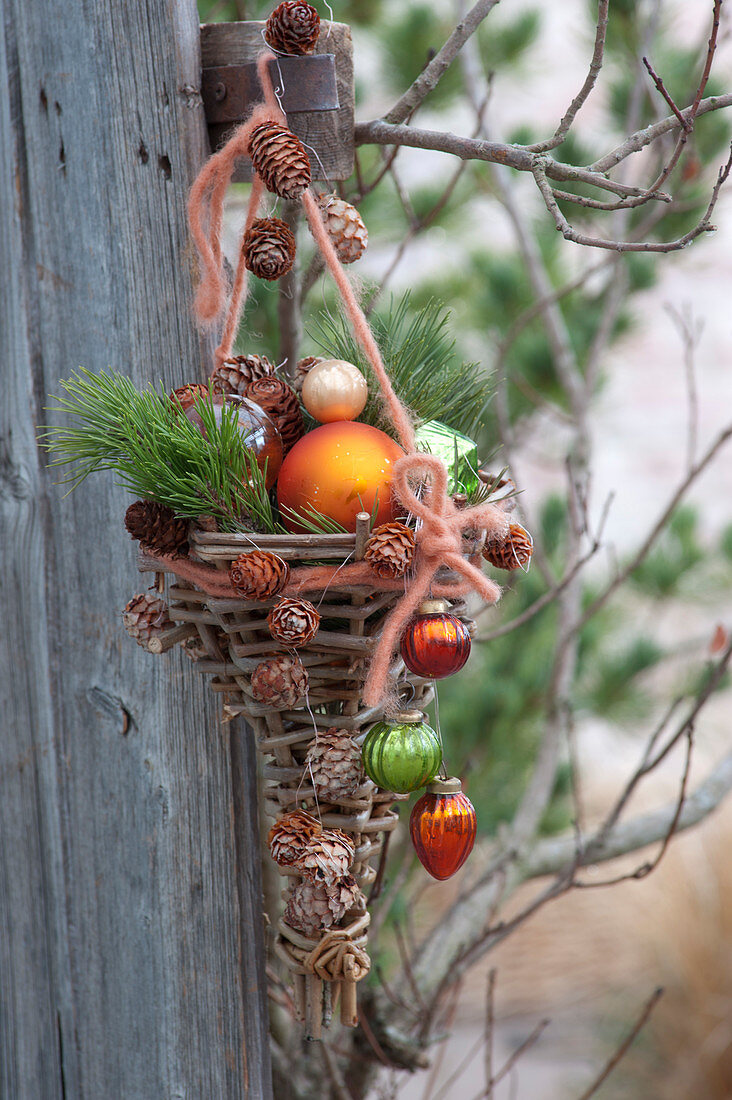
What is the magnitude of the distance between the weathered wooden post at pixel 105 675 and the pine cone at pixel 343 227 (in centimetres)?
14

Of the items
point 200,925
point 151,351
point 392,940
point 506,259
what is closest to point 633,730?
point 392,940

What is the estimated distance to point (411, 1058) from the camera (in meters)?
0.89

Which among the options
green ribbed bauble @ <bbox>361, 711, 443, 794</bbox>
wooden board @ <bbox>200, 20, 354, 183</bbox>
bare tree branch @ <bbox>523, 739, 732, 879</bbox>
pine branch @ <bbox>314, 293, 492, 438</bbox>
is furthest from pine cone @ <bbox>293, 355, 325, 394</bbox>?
bare tree branch @ <bbox>523, 739, 732, 879</bbox>

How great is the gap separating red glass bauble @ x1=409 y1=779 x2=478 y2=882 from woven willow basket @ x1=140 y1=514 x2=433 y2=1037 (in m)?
0.04

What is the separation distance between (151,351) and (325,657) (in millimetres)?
300

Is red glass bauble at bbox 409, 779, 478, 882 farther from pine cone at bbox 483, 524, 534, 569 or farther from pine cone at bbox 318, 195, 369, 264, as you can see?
pine cone at bbox 318, 195, 369, 264

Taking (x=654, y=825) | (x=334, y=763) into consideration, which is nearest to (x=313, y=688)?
(x=334, y=763)

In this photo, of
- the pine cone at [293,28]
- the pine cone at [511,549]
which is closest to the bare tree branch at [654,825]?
the pine cone at [511,549]

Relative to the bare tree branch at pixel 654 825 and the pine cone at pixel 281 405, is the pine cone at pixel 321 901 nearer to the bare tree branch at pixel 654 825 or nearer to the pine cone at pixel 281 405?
the pine cone at pixel 281 405

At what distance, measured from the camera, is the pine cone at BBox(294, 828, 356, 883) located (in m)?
0.50

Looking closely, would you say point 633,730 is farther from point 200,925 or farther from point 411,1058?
point 200,925

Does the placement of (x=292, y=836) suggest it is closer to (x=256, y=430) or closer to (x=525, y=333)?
(x=256, y=430)

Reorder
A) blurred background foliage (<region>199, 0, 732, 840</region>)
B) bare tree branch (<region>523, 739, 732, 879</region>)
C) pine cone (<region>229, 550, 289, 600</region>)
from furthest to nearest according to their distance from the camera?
blurred background foliage (<region>199, 0, 732, 840</region>) → bare tree branch (<region>523, 739, 732, 879</region>) → pine cone (<region>229, 550, 289, 600</region>)

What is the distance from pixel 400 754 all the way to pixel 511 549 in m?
0.14
